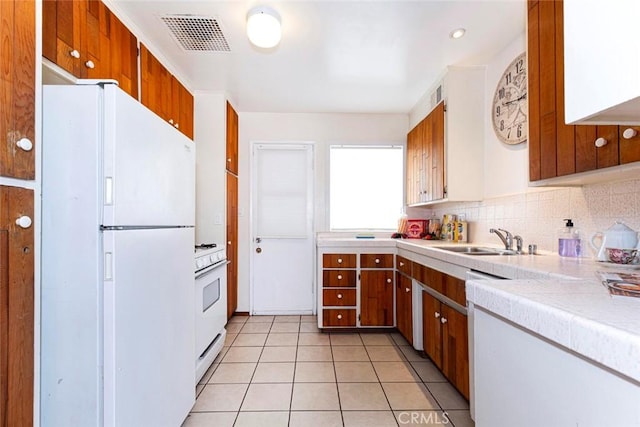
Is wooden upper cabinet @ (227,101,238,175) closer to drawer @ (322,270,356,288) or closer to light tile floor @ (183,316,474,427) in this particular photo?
drawer @ (322,270,356,288)

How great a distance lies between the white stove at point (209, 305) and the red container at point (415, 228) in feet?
6.89

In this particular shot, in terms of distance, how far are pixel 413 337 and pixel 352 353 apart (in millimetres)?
543

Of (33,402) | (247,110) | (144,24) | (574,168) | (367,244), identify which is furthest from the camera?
(247,110)

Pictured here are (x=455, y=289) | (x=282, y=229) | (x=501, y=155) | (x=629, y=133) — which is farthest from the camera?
(x=282, y=229)

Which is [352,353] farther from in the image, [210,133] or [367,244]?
[210,133]

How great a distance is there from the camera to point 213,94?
121 inches

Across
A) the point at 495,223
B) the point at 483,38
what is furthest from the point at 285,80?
the point at 495,223

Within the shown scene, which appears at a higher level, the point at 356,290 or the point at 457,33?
the point at 457,33

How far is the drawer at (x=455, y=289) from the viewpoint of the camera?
172 centimetres

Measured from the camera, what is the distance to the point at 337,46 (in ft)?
7.21

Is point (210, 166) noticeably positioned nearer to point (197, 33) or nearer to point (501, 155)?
point (197, 33)

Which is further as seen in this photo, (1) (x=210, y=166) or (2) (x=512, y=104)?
(1) (x=210, y=166)

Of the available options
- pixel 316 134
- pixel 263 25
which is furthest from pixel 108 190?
pixel 316 134
